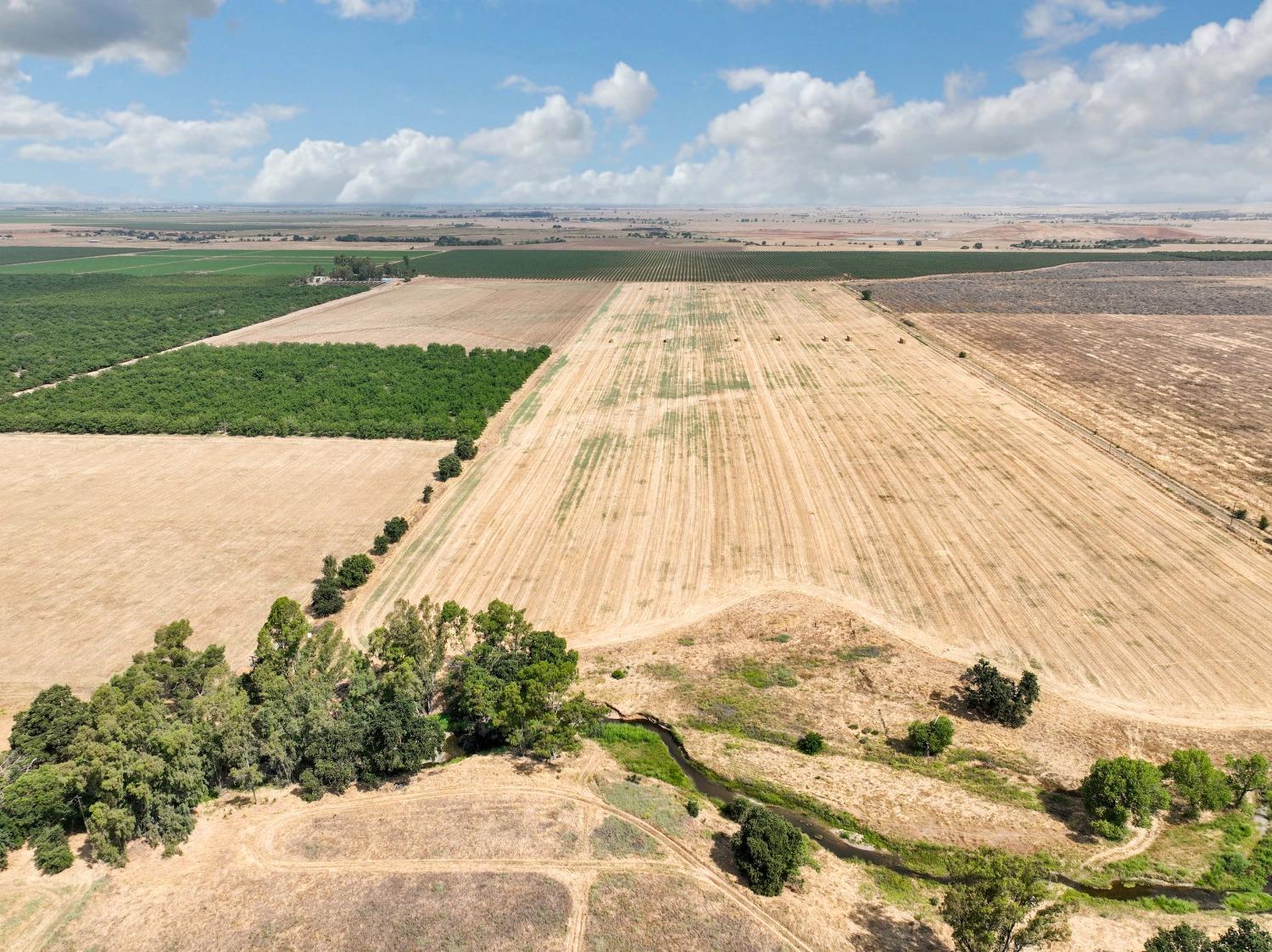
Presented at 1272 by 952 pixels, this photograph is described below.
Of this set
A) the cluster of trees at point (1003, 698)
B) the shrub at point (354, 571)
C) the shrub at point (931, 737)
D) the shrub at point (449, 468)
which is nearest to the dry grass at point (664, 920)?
the shrub at point (931, 737)

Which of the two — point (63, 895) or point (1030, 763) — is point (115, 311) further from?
point (1030, 763)

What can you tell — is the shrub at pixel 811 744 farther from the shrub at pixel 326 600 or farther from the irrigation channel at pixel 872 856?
the shrub at pixel 326 600

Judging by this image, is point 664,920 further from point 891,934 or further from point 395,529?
point 395,529

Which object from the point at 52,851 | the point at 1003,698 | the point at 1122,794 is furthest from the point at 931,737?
the point at 52,851

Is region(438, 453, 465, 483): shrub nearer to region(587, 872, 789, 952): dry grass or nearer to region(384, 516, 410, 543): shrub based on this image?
region(384, 516, 410, 543): shrub

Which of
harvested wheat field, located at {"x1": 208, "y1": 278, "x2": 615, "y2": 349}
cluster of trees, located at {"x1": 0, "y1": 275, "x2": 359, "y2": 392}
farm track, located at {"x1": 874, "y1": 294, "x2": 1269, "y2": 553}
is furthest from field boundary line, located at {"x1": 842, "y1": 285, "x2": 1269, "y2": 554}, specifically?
cluster of trees, located at {"x1": 0, "y1": 275, "x2": 359, "y2": 392}
